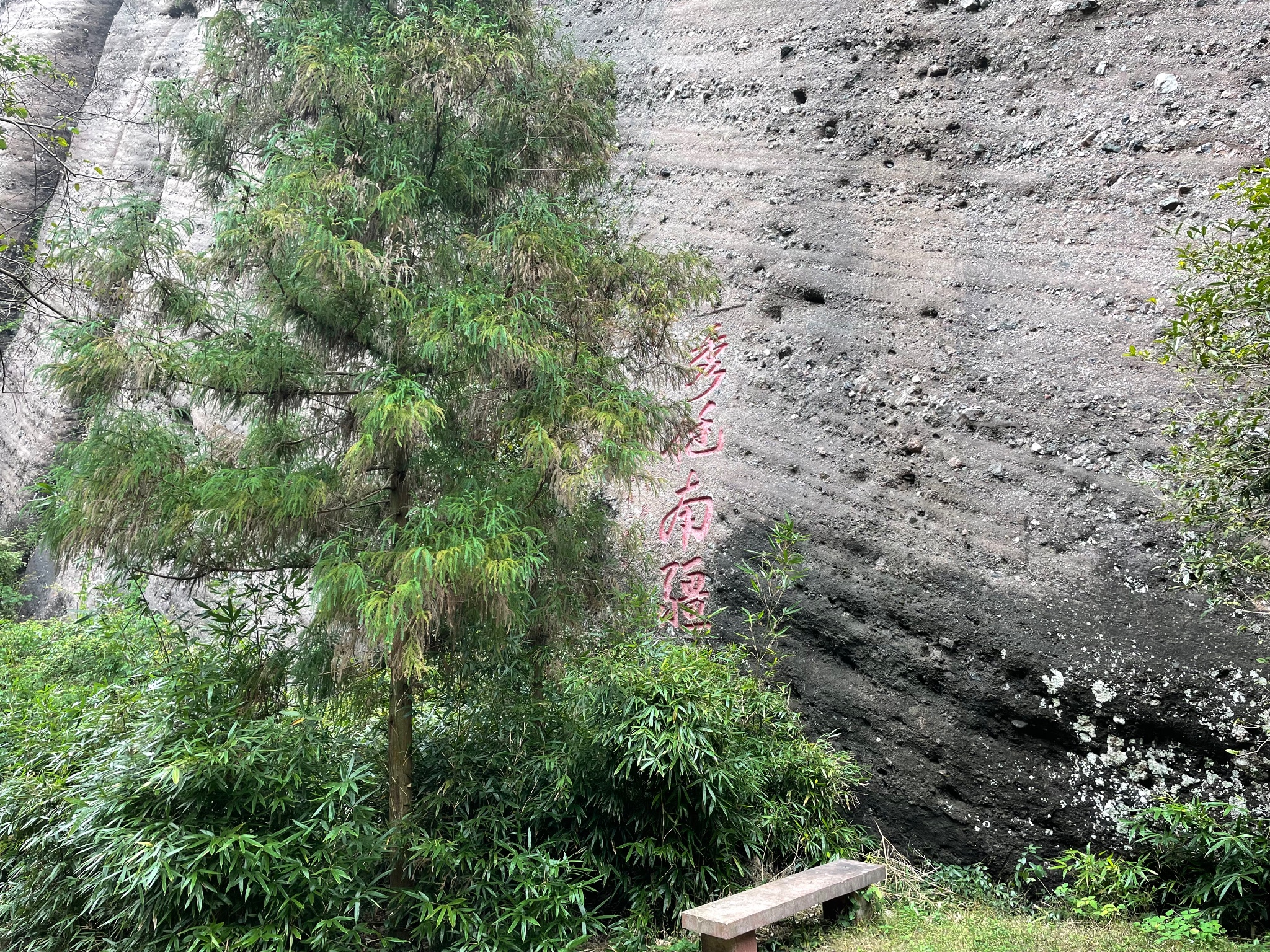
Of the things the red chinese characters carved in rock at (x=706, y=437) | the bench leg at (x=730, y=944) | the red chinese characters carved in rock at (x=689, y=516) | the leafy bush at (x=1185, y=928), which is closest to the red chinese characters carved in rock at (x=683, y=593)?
the red chinese characters carved in rock at (x=689, y=516)

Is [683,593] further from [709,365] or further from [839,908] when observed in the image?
[839,908]

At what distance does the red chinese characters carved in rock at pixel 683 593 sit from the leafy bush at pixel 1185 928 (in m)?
1.89

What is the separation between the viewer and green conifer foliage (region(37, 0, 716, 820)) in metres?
2.32

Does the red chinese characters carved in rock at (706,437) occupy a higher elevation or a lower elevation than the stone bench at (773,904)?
higher

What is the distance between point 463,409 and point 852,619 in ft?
5.83

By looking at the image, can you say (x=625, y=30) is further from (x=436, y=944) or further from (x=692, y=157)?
(x=436, y=944)

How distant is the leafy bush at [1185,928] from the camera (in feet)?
7.63

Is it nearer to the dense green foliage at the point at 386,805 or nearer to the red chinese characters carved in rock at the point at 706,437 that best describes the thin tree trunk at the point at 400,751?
the dense green foliage at the point at 386,805

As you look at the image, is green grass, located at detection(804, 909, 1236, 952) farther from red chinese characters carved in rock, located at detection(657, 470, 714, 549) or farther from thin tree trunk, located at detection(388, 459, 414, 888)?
red chinese characters carved in rock, located at detection(657, 470, 714, 549)

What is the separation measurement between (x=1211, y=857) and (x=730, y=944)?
154cm

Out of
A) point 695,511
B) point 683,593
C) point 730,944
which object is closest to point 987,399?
point 695,511

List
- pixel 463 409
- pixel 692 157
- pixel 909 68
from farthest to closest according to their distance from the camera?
1. pixel 692 157
2. pixel 909 68
3. pixel 463 409

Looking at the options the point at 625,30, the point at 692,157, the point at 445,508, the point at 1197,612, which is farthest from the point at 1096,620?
the point at 625,30

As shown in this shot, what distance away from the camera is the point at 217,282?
2748mm
